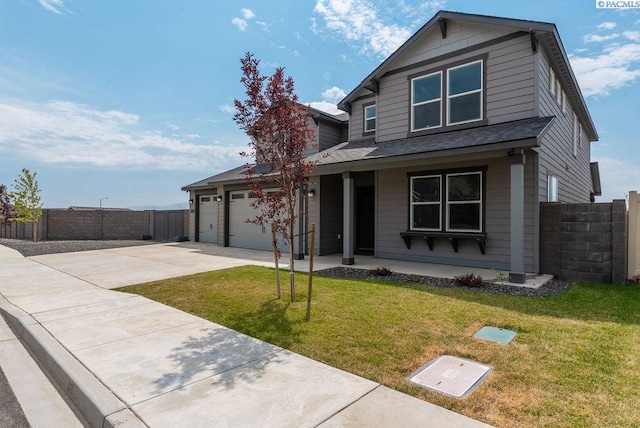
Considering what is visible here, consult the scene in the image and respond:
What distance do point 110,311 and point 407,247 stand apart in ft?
25.3

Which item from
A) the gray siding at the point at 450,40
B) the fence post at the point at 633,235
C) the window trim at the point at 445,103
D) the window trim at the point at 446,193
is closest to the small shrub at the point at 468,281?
the window trim at the point at 446,193

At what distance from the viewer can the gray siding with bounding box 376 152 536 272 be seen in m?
7.96

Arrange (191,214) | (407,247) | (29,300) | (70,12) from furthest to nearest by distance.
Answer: (191,214)
(407,247)
(70,12)
(29,300)

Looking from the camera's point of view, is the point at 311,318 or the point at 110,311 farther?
the point at 110,311

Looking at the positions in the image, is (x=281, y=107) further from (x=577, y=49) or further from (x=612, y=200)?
(x=577, y=49)

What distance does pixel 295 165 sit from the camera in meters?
Answer: 5.32

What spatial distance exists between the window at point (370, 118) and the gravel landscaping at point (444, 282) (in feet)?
18.8

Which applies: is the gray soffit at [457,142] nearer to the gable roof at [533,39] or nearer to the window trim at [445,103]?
the window trim at [445,103]

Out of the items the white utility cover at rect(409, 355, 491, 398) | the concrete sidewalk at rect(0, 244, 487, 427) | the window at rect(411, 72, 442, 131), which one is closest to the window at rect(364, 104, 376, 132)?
the window at rect(411, 72, 442, 131)

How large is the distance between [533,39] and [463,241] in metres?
5.12

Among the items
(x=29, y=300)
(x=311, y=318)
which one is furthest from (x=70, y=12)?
(x=311, y=318)

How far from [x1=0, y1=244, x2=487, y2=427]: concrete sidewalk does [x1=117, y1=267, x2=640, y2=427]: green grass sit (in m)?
0.25

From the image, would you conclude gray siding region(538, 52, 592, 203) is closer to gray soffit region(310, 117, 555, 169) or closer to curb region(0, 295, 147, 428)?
gray soffit region(310, 117, 555, 169)

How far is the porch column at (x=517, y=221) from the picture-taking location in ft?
22.7
